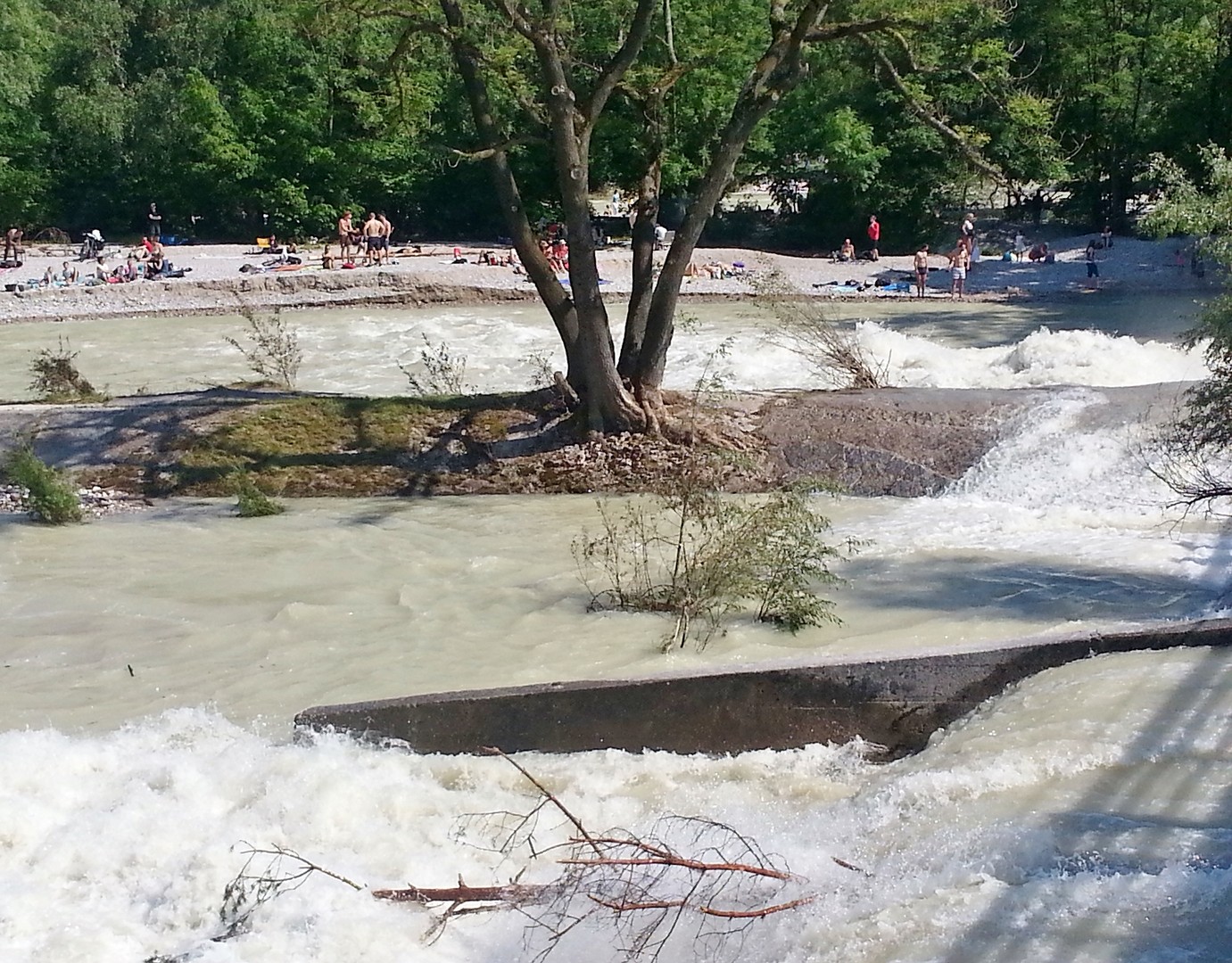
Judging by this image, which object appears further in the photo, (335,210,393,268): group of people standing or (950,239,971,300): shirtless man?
(335,210,393,268): group of people standing

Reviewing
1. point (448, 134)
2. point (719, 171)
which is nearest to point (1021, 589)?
point (719, 171)

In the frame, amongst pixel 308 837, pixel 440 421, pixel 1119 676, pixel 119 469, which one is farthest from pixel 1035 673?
pixel 119 469

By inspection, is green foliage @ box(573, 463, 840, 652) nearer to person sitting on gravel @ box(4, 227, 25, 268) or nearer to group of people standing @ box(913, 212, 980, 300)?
group of people standing @ box(913, 212, 980, 300)

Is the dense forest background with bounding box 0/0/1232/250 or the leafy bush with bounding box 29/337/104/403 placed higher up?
the dense forest background with bounding box 0/0/1232/250

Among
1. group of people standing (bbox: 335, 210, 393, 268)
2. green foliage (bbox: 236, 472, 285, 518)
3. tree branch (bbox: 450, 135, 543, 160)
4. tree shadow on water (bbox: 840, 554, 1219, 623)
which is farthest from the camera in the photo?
group of people standing (bbox: 335, 210, 393, 268)

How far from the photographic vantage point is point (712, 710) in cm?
774

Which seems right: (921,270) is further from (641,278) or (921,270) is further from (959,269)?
(641,278)

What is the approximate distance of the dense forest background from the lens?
3859cm

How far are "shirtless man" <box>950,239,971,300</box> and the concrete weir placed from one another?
2758cm

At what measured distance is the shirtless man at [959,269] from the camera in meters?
34.8

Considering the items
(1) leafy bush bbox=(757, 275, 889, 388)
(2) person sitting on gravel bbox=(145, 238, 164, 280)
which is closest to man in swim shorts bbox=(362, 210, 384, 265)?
(2) person sitting on gravel bbox=(145, 238, 164, 280)

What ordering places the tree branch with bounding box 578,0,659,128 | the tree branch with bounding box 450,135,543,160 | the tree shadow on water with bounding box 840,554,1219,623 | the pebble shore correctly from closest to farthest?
the tree shadow on water with bounding box 840,554,1219,623 < the pebble shore < the tree branch with bounding box 450,135,543,160 < the tree branch with bounding box 578,0,659,128

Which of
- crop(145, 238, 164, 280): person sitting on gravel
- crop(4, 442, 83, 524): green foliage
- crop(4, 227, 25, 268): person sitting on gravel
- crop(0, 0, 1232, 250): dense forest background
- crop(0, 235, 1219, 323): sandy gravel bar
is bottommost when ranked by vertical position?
crop(4, 442, 83, 524): green foliage

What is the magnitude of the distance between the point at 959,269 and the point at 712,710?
2887cm
